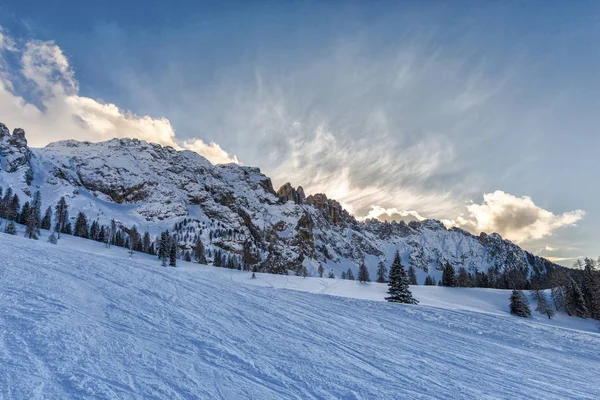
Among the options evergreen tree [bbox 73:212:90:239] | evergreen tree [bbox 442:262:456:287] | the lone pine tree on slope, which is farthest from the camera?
evergreen tree [bbox 73:212:90:239]

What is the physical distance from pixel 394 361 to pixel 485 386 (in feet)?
6.06

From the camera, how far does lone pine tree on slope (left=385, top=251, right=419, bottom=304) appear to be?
2889 cm

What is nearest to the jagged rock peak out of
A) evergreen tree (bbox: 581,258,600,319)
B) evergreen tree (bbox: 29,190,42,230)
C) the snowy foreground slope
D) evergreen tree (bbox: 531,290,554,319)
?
evergreen tree (bbox: 29,190,42,230)

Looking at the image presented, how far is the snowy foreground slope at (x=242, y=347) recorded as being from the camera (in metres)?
4.67

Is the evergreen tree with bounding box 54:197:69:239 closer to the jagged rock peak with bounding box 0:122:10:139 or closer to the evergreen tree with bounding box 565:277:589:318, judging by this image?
the evergreen tree with bounding box 565:277:589:318

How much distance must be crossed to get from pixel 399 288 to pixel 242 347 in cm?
2644

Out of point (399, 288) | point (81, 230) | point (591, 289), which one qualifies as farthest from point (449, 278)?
point (81, 230)

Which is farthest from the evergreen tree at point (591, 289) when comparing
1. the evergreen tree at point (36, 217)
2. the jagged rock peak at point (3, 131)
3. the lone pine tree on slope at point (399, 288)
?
the jagged rock peak at point (3, 131)

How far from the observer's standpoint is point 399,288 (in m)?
29.7

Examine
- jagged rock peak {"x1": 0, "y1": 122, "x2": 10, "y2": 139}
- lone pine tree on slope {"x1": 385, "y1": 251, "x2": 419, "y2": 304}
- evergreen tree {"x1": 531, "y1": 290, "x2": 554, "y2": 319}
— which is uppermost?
jagged rock peak {"x1": 0, "y1": 122, "x2": 10, "y2": 139}

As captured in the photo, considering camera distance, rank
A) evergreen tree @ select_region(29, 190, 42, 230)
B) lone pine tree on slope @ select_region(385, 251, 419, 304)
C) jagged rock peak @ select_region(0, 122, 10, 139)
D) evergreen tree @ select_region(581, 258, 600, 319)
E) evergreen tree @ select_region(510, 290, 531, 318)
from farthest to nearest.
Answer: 1. jagged rock peak @ select_region(0, 122, 10, 139)
2. evergreen tree @ select_region(29, 190, 42, 230)
3. evergreen tree @ select_region(581, 258, 600, 319)
4. evergreen tree @ select_region(510, 290, 531, 318)
5. lone pine tree on slope @ select_region(385, 251, 419, 304)

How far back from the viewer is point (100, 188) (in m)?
199

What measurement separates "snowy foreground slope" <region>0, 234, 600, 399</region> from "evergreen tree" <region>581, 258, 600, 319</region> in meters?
49.3

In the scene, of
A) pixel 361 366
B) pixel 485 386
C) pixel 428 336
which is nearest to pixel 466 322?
pixel 428 336
